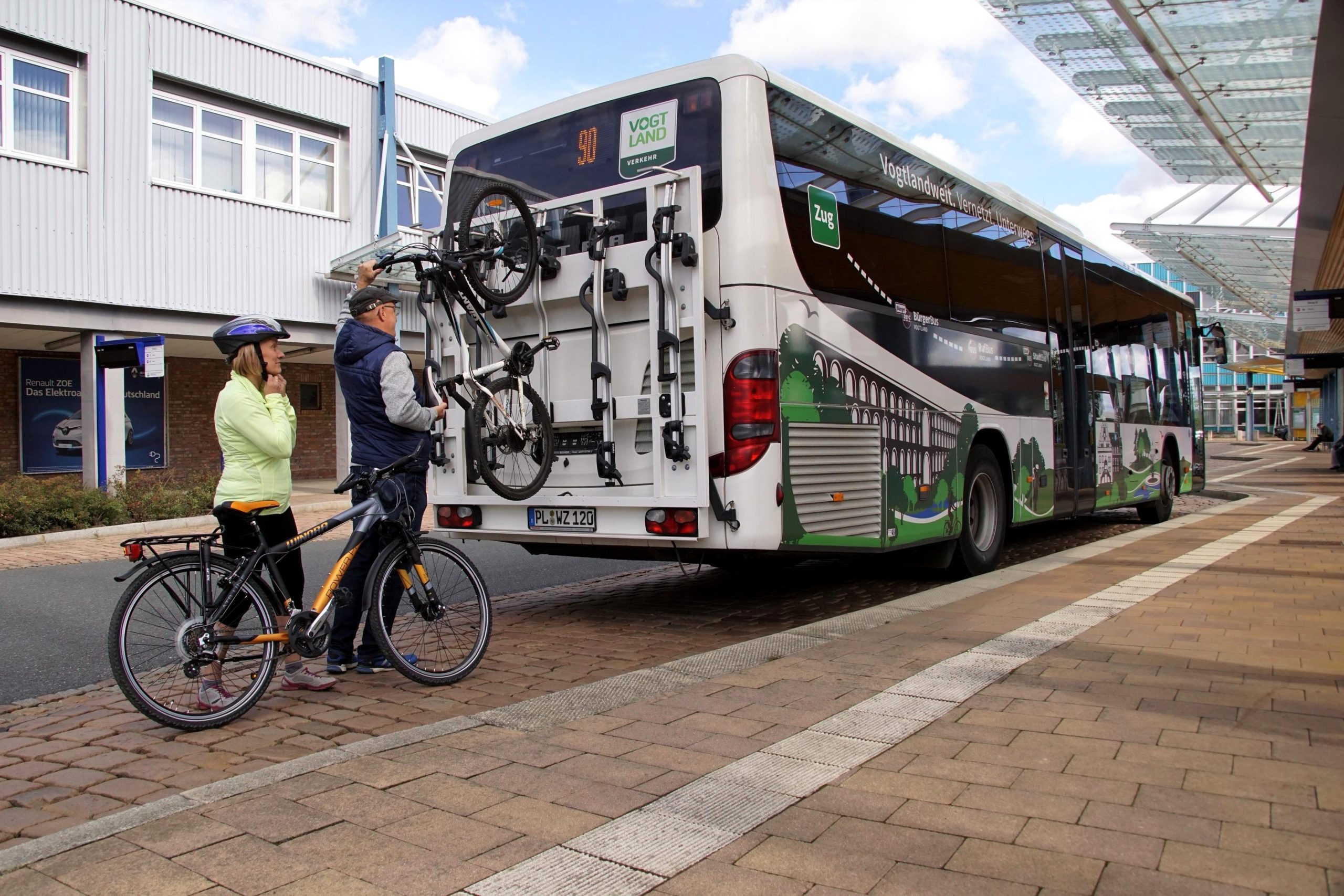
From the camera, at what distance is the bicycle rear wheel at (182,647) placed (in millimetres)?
3924

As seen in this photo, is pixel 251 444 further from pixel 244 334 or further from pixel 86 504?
pixel 86 504

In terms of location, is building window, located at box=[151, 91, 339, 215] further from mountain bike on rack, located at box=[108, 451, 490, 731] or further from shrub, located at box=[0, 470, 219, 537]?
mountain bike on rack, located at box=[108, 451, 490, 731]

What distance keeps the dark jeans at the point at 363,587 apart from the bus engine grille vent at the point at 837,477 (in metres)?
2.13

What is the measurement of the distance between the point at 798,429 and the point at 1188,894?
12.5 feet

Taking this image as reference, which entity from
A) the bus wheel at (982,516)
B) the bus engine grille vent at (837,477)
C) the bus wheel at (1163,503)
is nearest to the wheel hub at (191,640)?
the bus engine grille vent at (837,477)

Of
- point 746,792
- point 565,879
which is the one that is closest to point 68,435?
point 746,792

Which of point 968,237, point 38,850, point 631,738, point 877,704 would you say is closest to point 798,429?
point 877,704

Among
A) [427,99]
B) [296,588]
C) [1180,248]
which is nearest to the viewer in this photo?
[296,588]

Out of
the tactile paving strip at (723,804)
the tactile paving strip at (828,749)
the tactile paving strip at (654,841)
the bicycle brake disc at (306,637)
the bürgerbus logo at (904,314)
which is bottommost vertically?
the tactile paving strip at (654,841)

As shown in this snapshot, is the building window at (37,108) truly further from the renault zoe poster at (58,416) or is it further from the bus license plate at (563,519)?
the bus license plate at (563,519)

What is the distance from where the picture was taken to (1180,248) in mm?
30766

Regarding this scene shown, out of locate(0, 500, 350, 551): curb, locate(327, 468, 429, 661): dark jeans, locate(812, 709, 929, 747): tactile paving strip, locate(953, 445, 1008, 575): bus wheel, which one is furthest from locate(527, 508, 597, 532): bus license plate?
locate(0, 500, 350, 551): curb

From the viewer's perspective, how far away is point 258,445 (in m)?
4.56

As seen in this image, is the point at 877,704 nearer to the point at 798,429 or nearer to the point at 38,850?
the point at 798,429
